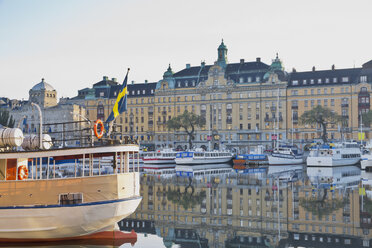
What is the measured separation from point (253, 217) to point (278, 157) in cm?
6225

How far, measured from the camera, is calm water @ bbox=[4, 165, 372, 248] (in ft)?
79.3

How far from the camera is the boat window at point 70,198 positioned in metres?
23.5

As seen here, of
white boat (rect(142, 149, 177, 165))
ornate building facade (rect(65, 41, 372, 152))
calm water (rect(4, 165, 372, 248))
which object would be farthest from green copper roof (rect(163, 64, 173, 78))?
calm water (rect(4, 165, 372, 248))

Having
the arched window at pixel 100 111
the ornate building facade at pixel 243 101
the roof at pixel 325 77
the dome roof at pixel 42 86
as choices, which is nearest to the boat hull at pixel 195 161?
the ornate building facade at pixel 243 101

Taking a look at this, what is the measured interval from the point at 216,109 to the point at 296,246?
369 feet

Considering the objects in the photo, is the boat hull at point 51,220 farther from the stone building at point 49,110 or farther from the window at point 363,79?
the stone building at point 49,110

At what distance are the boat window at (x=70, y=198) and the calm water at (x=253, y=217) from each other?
6.77 feet

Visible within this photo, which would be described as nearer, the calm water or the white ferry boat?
the white ferry boat

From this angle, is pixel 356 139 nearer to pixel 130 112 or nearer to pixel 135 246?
pixel 130 112

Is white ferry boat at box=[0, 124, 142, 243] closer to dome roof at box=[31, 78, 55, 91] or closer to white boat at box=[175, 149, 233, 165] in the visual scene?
white boat at box=[175, 149, 233, 165]

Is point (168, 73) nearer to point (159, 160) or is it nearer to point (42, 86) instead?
point (159, 160)

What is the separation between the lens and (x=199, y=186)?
49.3m

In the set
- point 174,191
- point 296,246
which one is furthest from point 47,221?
point 174,191

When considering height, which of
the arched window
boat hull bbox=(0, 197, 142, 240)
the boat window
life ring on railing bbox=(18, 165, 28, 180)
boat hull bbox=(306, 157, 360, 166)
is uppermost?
the arched window
